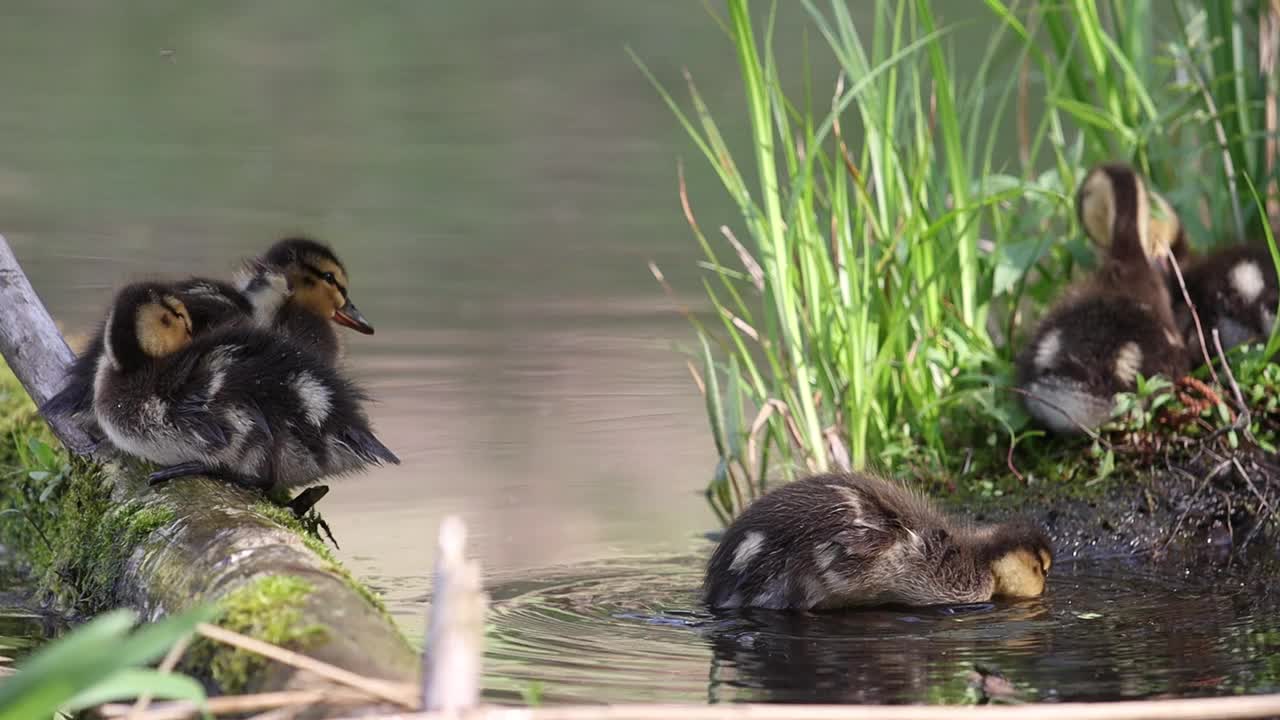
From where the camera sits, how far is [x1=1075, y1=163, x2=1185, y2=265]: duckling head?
5527 mm

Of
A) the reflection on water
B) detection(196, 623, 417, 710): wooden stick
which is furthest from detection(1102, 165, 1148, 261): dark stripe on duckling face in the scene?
detection(196, 623, 417, 710): wooden stick

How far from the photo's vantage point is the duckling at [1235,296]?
552 centimetres

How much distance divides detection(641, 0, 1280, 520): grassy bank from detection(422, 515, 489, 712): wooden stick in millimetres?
3074

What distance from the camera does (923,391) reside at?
554cm

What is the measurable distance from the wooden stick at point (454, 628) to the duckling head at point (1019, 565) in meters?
2.40

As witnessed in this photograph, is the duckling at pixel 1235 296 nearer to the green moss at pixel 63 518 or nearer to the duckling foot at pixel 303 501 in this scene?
the duckling foot at pixel 303 501

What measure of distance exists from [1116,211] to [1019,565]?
157 centimetres

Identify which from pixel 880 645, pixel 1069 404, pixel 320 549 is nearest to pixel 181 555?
pixel 320 549

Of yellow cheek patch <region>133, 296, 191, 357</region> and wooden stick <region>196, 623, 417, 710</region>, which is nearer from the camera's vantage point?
wooden stick <region>196, 623, 417, 710</region>

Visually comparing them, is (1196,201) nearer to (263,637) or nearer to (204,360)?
(204,360)

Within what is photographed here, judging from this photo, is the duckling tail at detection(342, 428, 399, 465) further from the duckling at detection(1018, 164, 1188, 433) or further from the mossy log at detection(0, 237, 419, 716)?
the duckling at detection(1018, 164, 1188, 433)

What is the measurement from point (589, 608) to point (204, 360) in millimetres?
1068

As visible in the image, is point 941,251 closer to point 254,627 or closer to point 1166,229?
point 1166,229

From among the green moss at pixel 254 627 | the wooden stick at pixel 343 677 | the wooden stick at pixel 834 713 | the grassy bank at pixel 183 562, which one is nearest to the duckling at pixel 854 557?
the grassy bank at pixel 183 562
